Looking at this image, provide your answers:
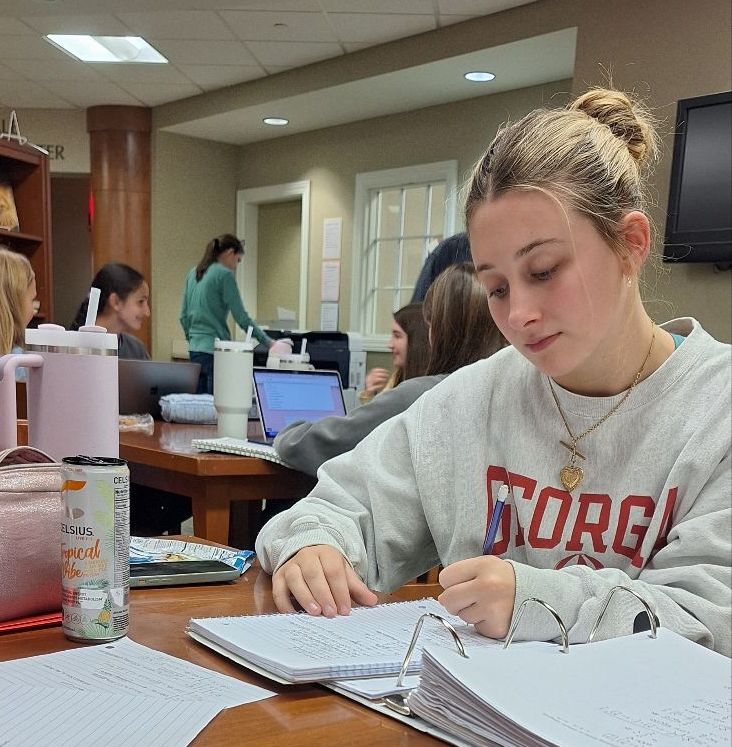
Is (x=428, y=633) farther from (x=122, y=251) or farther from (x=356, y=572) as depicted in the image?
(x=122, y=251)

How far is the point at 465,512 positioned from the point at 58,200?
9.36 m

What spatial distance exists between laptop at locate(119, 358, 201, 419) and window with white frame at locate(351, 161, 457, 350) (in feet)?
10.5

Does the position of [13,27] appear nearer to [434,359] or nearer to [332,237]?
[332,237]

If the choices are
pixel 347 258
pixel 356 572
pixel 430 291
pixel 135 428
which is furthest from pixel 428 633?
pixel 347 258

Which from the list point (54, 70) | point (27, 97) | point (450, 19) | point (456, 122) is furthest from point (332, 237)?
point (27, 97)

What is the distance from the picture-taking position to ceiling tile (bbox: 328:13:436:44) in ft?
14.7

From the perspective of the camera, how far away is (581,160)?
35.4 inches

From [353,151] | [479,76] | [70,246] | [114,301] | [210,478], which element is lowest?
[210,478]

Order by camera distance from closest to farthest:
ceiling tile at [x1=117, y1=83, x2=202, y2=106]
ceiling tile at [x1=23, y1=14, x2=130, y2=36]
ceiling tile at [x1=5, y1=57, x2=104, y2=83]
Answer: ceiling tile at [x1=23, y1=14, x2=130, y2=36] < ceiling tile at [x1=5, y1=57, x2=104, y2=83] < ceiling tile at [x1=117, y1=83, x2=202, y2=106]

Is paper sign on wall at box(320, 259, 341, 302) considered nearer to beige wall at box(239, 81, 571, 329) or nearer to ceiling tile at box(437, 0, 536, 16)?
beige wall at box(239, 81, 571, 329)

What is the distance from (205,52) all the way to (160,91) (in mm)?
1061

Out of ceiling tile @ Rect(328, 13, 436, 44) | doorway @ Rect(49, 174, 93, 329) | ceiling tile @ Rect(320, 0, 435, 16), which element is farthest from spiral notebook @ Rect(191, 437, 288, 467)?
doorway @ Rect(49, 174, 93, 329)

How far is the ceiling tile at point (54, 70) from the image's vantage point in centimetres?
572

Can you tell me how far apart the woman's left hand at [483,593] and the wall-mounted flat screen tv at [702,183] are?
113 inches
